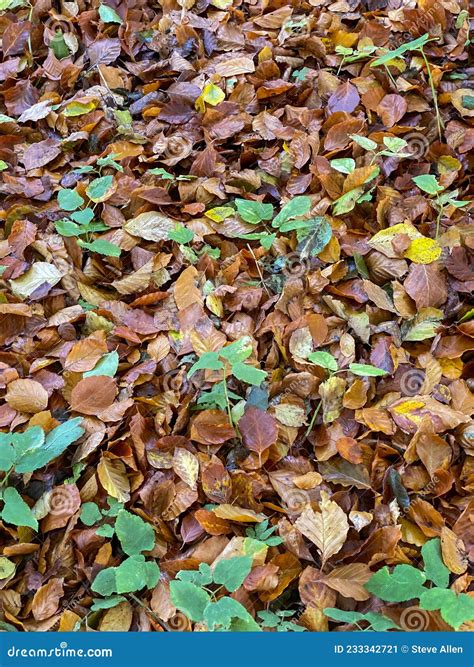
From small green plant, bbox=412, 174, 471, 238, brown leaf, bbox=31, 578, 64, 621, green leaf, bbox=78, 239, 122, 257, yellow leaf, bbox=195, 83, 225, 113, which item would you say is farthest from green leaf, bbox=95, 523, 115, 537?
yellow leaf, bbox=195, 83, 225, 113

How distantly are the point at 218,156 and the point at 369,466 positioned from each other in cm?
112

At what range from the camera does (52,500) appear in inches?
57.6

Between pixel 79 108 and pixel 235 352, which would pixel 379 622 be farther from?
pixel 79 108

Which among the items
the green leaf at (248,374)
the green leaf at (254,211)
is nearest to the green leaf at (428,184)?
the green leaf at (254,211)

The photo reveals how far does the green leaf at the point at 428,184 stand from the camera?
1868 millimetres

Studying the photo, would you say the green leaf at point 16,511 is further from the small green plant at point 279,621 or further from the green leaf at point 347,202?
the green leaf at point 347,202

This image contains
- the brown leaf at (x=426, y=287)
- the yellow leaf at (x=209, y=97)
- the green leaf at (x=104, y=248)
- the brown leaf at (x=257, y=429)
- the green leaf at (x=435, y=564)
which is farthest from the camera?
the yellow leaf at (x=209, y=97)

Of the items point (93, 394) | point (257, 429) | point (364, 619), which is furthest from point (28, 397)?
point (364, 619)

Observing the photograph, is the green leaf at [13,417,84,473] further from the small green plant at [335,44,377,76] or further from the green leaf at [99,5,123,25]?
the green leaf at [99,5,123,25]

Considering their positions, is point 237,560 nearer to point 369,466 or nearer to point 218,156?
point 369,466

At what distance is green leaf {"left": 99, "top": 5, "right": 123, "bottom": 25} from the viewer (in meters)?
2.47

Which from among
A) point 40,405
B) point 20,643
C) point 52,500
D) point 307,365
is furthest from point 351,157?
point 20,643

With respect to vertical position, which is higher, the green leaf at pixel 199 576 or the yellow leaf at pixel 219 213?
the yellow leaf at pixel 219 213

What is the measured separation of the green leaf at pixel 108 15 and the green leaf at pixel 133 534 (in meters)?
1.88
